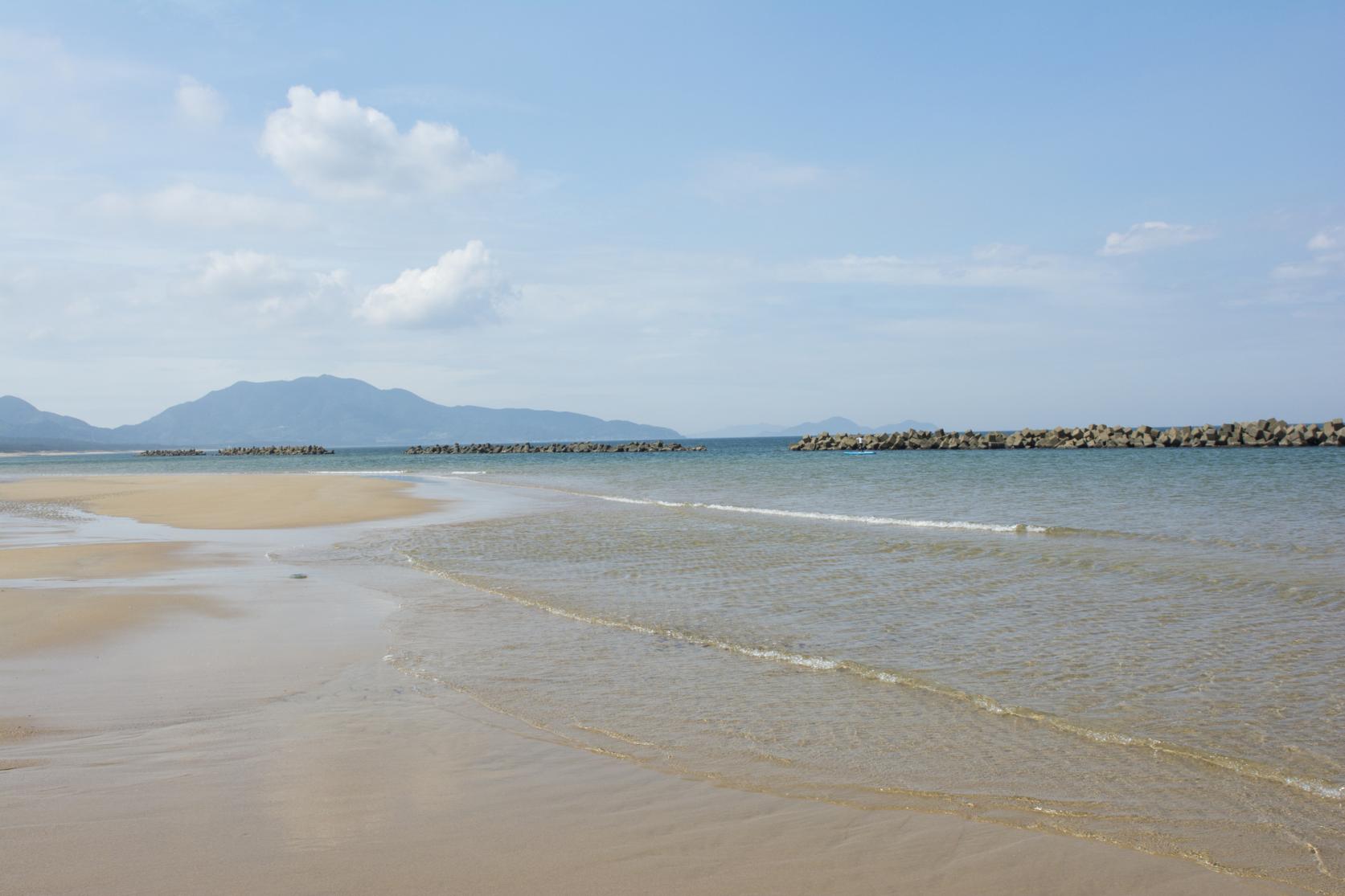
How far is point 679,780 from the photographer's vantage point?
504 cm

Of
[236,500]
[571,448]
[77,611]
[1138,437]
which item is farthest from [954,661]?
[571,448]

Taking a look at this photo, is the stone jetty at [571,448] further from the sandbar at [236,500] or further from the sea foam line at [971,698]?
the sea foam line at [971,698]

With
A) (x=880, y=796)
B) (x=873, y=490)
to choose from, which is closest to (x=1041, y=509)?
(x=873, y=490)

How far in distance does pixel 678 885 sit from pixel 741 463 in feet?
190

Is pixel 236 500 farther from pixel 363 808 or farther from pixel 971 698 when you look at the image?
pixel 971 698

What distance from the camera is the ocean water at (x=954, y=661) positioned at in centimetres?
491

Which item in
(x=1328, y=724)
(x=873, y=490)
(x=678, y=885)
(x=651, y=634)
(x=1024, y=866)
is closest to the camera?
(x=678, y=885)

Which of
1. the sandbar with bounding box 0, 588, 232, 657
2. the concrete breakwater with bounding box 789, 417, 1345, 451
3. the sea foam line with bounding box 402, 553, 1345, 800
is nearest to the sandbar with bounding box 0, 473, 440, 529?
the sandbar with bounding box 0, 588, 232, 657

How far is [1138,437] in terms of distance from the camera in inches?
2542

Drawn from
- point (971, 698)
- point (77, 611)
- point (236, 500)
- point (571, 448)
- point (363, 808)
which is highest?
point (571, 448)

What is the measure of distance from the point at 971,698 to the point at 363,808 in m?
4.65

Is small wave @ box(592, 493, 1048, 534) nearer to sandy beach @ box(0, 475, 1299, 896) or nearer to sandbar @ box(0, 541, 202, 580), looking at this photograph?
sandbar @ box(0, 541, 202, 580)

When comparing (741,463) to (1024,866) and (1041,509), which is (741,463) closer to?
(1041,509)

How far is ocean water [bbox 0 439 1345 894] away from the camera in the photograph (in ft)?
16.1
